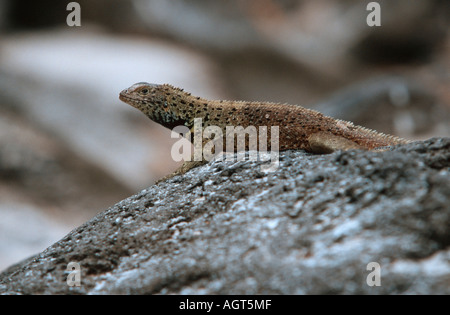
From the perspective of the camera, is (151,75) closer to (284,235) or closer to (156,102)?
(156,102)

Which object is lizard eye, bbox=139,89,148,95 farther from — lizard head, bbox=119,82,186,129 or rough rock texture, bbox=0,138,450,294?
rough rock texture, bbox=0,138,450,294

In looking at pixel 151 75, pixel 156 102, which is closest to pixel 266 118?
pixel 156 102

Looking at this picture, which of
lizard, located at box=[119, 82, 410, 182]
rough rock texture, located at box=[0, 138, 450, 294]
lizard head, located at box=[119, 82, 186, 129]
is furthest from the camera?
lizard head, located at box=[119, 82, 186, 129]

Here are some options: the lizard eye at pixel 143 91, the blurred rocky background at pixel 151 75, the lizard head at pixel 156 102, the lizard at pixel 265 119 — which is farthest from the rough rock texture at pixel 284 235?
the blurred rocky background at pixel 151 75

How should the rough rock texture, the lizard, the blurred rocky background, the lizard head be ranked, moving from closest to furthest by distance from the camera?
1. the rough rock texture
2. the lizard
3. the lizard head
4. the blurred rocky background

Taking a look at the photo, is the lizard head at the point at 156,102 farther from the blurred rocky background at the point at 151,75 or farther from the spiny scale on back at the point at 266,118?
the blurred rocky background at the point at 151,75

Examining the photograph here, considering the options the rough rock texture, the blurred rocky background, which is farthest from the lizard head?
the blurred rocky background
